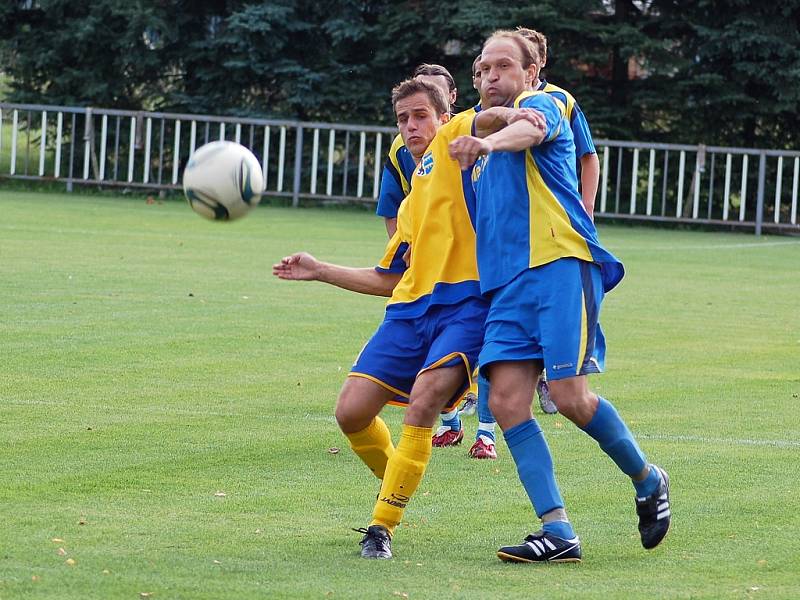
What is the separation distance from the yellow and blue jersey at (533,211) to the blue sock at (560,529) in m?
0.93

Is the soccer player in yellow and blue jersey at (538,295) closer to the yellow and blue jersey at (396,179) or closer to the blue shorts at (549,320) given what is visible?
the blue shorts at (549,320)

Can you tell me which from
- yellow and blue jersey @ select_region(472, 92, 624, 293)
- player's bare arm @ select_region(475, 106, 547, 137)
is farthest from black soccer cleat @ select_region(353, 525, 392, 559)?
player's bare arm @ select_region(475, 106, 547, 137)

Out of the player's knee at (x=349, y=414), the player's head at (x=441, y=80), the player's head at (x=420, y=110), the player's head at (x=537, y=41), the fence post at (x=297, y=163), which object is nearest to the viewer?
the player's knee at (x=349, y=414)

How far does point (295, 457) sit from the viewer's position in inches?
294

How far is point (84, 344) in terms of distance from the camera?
423 inches

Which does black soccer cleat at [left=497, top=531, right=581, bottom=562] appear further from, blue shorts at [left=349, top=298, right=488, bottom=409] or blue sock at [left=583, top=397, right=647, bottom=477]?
blue shorts at [left=349, top=298, right=488, bottom=409]

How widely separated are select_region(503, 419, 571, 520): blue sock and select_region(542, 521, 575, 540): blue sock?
0.23 ft

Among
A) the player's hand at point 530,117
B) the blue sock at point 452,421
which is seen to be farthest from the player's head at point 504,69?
the blue sock at point 452,421

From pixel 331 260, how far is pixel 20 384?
8579mm

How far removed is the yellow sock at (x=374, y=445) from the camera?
20.4 ft

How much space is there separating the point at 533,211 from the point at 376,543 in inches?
54.7

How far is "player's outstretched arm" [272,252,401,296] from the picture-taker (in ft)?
20.6

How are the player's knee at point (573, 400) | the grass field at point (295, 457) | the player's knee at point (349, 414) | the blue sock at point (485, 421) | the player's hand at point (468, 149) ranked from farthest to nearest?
the blue sock at point (485, 421), the player's knee at point (349, 414), the player's knee at point (573, 400), the grass field at point (295, 457), the player's hand at point (468, 149)

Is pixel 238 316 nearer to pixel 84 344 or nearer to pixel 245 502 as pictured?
pixel 84 344
